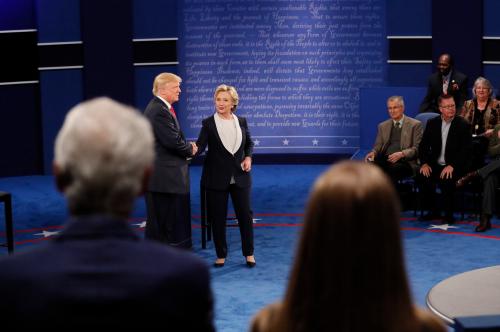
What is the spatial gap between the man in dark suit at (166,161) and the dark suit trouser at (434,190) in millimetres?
2665

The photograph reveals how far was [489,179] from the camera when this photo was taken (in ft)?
26.5

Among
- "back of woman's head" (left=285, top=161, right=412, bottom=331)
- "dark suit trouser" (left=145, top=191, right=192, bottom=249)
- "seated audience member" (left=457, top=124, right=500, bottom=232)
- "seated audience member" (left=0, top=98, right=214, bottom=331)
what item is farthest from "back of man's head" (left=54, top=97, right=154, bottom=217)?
"seated audience member" (left=457, top=124, right=500, bottom=232)

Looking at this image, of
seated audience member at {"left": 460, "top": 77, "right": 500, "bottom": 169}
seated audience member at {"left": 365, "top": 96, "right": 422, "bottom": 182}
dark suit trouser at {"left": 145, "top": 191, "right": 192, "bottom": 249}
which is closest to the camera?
dark suit trouser at {"left": 145, "top": 191, "right": 192, "bottom": 249}

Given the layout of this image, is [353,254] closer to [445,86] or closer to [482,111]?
[482,111]

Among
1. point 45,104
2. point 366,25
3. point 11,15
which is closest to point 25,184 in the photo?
point 45,104

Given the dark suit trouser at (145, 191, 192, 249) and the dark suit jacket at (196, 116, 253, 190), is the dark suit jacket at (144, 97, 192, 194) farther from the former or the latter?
the dark suit jacket at (196, 116, 253, 190)

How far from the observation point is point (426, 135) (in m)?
8.34

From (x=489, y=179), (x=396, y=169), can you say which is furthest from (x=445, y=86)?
(x=489, y=179)

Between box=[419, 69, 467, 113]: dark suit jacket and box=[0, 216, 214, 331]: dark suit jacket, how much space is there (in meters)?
8.26

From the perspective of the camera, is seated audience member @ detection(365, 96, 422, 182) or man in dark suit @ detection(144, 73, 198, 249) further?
seated audience member @ detection(365, 96, 422, 182)

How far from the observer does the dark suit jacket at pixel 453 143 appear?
8.11 meters

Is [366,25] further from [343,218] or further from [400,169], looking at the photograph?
[343,218]

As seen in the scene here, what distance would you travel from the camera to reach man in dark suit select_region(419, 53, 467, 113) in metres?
9.55

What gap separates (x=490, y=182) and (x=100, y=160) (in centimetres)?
697
